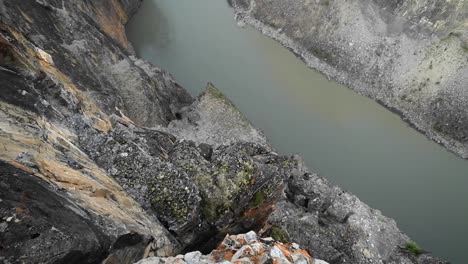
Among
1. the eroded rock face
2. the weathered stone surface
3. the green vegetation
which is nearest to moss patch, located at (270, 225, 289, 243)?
the weathered stone surface

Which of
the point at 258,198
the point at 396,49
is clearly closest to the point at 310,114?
the point at 396,49

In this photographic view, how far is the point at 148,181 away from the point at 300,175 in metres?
14.9

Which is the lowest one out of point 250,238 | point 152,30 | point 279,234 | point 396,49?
point 152,30

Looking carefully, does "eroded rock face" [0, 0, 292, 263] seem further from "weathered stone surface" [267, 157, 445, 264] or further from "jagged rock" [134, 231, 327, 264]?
"weathered stone surface" [267, 157, 445, 264]

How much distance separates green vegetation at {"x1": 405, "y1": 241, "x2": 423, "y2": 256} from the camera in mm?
27188

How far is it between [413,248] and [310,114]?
1580cm

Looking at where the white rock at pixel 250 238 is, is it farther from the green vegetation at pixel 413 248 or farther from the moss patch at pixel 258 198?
the green vegetation at pixel 413 248

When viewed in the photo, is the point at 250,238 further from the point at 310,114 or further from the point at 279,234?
the point at 310,114

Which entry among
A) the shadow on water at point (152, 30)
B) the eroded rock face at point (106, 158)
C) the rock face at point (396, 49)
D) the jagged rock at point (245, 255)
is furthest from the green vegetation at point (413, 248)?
the shadow on water at point (152, 30)

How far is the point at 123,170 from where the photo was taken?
55.4 feet

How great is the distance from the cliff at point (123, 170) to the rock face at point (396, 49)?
15121 millimetres

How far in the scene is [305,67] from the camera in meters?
43.5

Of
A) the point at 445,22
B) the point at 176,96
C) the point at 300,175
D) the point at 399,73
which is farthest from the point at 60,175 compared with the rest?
the point at 445,22

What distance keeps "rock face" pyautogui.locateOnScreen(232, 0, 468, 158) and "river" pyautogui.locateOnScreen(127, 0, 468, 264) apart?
1562 mm
